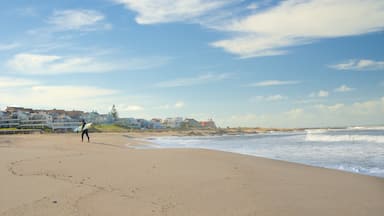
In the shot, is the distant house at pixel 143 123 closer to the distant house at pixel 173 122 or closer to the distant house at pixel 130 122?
the distant house at pixel 130 122

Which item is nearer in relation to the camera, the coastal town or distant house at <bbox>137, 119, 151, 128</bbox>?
the coastal town

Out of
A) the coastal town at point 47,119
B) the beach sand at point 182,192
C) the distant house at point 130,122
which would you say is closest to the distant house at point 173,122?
the coastal town at point 47,119

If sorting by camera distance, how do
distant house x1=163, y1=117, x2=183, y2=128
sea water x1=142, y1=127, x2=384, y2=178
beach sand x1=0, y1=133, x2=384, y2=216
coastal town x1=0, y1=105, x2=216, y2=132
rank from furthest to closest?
distant house x1=163, y1=117, x2=183, y2=128 → coastal town x1=0, y1=105, x2=216, y2=132 → sea water x1=142, y1=127, x2=384, y2=178 → beach sand x1=0, y1=133, x2=384, y2=216

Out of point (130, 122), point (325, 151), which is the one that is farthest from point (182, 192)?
point (130, 122)

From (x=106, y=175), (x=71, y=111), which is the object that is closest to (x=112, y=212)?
(x=106, y=175)

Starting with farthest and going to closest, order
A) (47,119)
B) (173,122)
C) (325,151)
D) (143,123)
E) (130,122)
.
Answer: (173,122) < (143,123) < (130,122) < (47,119) < (325,151)

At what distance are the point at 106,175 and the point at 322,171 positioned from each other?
5.42 metres

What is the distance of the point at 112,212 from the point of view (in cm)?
480

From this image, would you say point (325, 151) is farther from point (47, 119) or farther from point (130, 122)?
point (130, 122)

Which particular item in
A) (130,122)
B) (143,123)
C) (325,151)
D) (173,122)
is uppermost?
(173,122)

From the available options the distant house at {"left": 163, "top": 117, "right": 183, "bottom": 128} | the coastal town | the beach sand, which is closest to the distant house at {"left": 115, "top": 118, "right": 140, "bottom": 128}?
the coastal town

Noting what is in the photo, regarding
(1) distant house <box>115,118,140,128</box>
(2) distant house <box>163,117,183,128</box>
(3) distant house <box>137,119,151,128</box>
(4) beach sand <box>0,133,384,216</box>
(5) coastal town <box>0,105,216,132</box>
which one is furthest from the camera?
(2) distant house <box>163,117,183,128</box>

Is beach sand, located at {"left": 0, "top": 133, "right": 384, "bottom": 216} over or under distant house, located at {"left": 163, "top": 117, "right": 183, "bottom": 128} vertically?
under

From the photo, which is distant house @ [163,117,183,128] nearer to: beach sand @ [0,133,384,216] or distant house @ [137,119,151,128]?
distant house @ [137,119,151,128]
